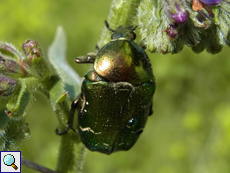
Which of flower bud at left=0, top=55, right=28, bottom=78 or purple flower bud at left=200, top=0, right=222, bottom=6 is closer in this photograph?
purple flower bud at left=200, top=0, right=222, bottom=6

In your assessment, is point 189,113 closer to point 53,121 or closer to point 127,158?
point 127,158

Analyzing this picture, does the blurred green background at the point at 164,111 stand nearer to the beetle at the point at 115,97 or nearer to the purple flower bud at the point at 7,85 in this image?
the beetle at the point at 115,97

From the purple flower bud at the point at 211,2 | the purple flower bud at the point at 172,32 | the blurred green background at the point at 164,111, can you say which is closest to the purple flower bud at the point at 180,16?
the purple flower bud at the point at 172,32

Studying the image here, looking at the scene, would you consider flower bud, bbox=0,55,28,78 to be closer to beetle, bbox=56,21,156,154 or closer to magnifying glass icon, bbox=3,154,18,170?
beetle, bbox=56,21,156,154

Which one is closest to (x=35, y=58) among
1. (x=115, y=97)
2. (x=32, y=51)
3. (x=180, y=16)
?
(x=32, y=51)

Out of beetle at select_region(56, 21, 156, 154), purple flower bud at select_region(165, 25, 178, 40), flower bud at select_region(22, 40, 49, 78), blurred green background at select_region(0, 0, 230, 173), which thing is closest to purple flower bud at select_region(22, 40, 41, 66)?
flower bud at select_region(22, 40, 49, 78)

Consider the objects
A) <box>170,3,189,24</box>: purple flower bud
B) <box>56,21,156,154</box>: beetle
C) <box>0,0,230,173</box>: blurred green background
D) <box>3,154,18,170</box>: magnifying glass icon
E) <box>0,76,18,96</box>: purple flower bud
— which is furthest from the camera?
<box>0,0,230,173</box>: blurred green background

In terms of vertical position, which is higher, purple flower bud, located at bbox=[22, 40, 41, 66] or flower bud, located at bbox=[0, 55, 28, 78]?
purple flower bud, located at bbox=[22, 40, 41, 66]
